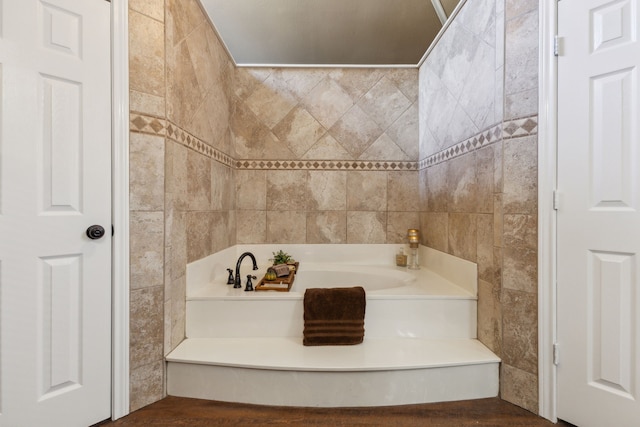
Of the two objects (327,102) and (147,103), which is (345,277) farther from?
(147,103)

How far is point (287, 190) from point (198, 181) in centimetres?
97

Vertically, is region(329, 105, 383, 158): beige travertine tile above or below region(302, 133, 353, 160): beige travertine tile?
above

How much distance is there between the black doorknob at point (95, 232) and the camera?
1338mm

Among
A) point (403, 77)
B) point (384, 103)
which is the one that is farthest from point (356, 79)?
point (403, 77)

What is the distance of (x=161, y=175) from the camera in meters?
1.55

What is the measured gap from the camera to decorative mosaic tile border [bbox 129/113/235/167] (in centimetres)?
147

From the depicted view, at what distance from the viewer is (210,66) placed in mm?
2215

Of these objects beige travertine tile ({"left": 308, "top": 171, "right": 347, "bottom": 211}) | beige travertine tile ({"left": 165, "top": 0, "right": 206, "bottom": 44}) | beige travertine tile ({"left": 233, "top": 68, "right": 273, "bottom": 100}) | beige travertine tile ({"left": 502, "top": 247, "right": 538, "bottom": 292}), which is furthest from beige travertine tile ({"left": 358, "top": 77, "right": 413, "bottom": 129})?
beige travertine tile ({"left": 502, "top": 247, "right": 538, "bottom": 292})

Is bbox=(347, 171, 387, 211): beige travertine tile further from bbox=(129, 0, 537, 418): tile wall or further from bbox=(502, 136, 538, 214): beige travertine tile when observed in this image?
bbox=(502, 136, 538, 214): beige travertine tile

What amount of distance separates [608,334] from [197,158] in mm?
2434

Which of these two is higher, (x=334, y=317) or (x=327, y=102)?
(x=327, y=102)

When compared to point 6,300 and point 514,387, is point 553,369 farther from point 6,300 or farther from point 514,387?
point 6,300

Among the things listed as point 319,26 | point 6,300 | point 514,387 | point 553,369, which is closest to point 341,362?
point 514,387

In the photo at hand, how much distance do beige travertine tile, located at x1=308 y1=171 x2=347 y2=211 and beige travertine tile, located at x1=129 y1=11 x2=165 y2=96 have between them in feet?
5.16
